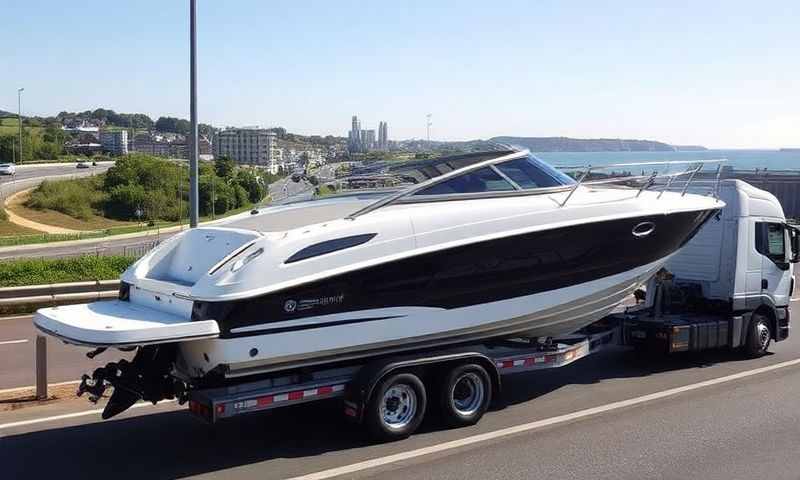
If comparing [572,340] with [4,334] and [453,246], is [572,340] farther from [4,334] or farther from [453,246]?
[4,334]

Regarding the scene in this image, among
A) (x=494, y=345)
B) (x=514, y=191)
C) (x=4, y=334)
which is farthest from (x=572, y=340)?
(x=4, y=334)

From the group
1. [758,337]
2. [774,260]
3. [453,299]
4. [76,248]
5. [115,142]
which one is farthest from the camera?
[115,142]

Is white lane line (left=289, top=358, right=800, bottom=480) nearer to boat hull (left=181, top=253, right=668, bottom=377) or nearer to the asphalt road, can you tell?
boat hull (left=181, top=253, right=668, bottom=377)

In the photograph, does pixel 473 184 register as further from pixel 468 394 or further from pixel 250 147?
pixel 250 147

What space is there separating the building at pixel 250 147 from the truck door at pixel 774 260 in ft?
153

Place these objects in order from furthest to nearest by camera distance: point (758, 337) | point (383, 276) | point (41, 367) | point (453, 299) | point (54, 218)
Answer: point (54, 218) → point (758, 337) → point (41, 367) → point (453, 299) → point (383, 276)

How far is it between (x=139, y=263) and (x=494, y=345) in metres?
4.16

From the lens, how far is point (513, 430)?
28.2 ft

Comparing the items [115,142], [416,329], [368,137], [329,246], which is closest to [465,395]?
[416,329]

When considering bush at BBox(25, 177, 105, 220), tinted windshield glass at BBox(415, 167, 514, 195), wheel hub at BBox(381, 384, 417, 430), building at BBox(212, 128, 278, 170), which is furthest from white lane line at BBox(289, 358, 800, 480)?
bush at BBox(25, 177, 105, 220)

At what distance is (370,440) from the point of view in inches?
318

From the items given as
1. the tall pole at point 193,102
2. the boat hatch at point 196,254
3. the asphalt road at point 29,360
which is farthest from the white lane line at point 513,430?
the tall pole at point 193,102

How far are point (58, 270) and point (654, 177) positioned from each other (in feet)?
43.4

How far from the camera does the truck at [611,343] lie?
7.79 meters
